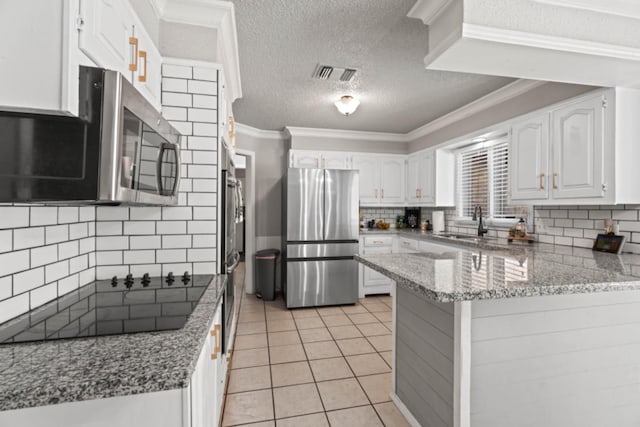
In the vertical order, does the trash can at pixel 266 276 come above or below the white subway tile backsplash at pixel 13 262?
below

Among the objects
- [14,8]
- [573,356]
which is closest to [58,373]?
[14,8]

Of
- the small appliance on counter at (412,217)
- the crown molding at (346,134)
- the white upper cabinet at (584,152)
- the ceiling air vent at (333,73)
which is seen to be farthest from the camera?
the small appliance on counter at (412,217)

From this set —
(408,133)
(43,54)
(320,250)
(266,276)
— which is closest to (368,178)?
(408,133)

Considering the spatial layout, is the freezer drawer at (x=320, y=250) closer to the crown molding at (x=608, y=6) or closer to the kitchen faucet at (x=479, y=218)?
the kitchen faucet at (x=479, y=218)

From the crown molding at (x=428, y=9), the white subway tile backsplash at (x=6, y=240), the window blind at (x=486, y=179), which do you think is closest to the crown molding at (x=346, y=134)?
the window blind at (x=486, y=179)

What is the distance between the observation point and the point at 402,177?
4.90 metres

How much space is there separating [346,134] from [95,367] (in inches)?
173

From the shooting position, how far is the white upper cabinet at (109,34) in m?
0.87

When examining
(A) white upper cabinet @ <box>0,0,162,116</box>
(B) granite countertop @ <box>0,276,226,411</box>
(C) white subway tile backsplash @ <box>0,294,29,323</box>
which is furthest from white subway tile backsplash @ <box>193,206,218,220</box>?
A: (A) white upper cabinet @ <box>0,0,162,116</box>

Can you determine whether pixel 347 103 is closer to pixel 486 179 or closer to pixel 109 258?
pixel 486 179

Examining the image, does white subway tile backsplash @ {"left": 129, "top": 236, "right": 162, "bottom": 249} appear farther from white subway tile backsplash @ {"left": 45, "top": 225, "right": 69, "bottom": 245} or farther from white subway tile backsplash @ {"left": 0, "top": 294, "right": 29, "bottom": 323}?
white subway tile backsplash @ {"left": 0, "top": 294, "right": 29, "bottom": 323}

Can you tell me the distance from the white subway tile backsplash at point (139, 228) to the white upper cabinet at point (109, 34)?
0.80 m

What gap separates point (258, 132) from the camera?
15.4ft

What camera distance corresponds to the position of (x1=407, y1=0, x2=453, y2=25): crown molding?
1642 millimetres
